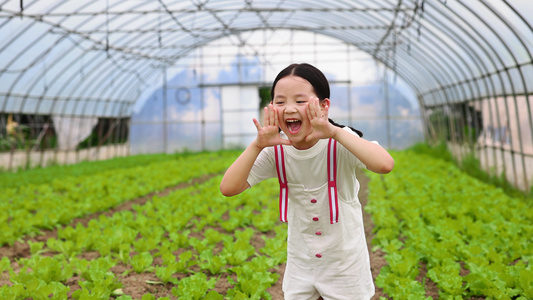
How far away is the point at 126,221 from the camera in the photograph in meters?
6.84

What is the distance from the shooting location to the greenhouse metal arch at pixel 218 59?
10969mm

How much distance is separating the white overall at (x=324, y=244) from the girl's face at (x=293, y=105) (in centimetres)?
19

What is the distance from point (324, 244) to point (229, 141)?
69.2 feet

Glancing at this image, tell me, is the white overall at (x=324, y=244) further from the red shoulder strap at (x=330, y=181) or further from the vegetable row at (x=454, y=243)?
the vegetable row at (x=454, y=243)

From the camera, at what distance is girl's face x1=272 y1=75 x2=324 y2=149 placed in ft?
6.59

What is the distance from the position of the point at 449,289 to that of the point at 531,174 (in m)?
7.10

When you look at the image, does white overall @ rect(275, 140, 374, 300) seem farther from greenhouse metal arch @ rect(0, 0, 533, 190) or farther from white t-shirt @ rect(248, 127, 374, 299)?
greenhouse metal arch @ rect(0, 0, 533, 190)

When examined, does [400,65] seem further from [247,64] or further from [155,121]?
[155,121]

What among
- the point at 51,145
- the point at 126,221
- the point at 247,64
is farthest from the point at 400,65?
the point at 126,221

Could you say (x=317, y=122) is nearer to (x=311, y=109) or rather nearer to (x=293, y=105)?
(x=311, y=109)

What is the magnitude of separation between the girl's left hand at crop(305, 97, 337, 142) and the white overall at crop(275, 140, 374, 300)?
0.23 metres

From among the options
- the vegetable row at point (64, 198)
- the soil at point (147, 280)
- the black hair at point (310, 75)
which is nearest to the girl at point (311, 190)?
the black hair at point (310, 75)

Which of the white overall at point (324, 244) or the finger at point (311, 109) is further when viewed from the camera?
the white overall at point (324, 244)

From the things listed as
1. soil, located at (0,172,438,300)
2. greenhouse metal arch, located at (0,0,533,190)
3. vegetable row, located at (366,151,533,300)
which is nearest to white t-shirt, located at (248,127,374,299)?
vegetable row, located at (366,151,533,300)
